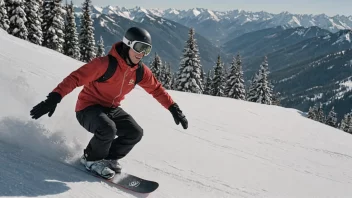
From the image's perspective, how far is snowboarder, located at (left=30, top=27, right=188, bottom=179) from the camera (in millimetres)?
3900

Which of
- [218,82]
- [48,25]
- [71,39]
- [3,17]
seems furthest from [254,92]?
[3,17]

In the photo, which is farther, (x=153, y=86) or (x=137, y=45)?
(x=153, y=86)

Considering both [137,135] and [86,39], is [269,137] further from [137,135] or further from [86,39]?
[86,39]

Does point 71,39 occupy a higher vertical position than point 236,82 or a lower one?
lower

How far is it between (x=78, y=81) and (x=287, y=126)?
8.32m

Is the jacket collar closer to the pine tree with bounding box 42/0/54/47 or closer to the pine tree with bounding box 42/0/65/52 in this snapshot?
the pine tree with bounding box 42/0/65/52

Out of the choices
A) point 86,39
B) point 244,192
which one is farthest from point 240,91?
point 244,192

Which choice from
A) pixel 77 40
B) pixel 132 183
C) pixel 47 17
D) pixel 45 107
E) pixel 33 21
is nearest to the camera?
pixel 45 107

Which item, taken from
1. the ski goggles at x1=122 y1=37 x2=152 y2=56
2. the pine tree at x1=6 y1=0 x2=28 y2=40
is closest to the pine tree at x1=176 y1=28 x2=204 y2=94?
the pine tree at x1=6 y1=0 x2=28 y2=40

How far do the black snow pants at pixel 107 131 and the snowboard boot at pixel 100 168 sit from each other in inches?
2.6

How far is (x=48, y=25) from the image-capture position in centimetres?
3728

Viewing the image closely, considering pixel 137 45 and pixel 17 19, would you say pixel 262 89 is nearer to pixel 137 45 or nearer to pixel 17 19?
pixel 17 19

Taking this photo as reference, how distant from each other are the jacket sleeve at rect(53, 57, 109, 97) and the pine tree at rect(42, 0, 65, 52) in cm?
3541

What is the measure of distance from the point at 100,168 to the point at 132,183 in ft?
1.43
